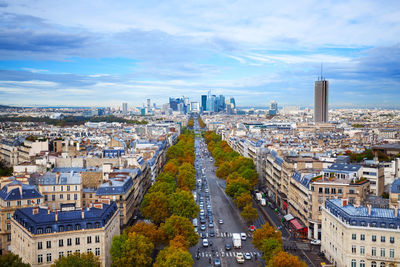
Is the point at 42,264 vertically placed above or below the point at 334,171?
below

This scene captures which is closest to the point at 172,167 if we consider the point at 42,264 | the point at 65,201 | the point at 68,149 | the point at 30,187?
the point at 68,149

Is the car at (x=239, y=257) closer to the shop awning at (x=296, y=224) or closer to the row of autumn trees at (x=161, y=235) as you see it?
the row of autumn trees at (x=161, y=235)

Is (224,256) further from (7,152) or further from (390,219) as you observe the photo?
(7,152)

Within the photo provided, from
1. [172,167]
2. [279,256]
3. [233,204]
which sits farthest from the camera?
[172,167]

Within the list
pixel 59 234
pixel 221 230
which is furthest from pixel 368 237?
pixel 59 234

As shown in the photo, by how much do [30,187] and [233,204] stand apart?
4190 cm

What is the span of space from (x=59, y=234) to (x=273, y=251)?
24955 mm

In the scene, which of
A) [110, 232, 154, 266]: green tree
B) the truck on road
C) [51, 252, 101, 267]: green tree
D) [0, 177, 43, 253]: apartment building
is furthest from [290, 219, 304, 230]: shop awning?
[0, 177, 43, 253]: apartment building

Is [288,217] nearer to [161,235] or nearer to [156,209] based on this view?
[156,209]

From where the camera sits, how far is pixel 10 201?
54.2 meters

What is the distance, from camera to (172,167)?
4016 inches

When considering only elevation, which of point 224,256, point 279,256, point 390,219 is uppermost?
point 390,219

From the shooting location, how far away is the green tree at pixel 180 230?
54.8 meters

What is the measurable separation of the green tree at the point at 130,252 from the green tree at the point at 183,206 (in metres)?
16.5
